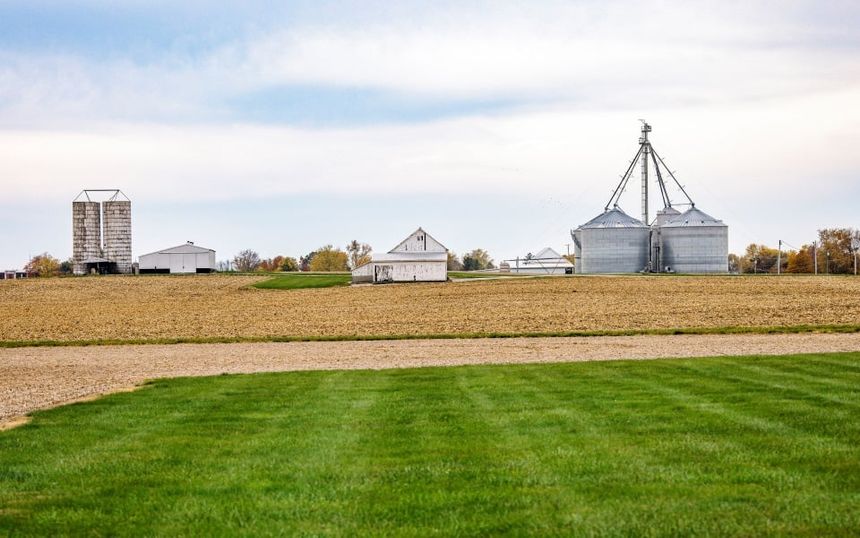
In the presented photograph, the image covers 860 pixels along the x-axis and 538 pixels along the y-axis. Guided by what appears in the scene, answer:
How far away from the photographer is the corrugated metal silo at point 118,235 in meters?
133

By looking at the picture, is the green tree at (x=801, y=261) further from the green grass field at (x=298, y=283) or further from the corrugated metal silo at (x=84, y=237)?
the corrugated metal silo at (x=84, y=237)

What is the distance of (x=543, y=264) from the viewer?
493 ft

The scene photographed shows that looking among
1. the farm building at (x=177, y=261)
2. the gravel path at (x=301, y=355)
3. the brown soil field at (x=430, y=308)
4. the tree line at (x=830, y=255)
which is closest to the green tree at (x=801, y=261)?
the tree line at (x=830, y=255)

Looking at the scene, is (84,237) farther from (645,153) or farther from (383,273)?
(645,153)

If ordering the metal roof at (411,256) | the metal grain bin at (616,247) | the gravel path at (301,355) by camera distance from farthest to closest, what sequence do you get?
the metal grain bin at (616,247), the metal roof at (411,256), the gravel path at (301,355)

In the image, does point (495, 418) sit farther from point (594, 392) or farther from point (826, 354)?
point (826, 354)

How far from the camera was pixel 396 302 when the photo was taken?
67.2 m

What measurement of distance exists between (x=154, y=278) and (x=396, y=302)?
182 feet

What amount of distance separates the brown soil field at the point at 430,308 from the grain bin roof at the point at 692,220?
31.2 m

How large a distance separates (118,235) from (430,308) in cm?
8668

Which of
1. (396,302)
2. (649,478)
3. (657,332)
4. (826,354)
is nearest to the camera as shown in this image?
Result: (649,478)

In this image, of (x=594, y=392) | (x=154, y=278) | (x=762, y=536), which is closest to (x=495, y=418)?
(x=594, y=392)

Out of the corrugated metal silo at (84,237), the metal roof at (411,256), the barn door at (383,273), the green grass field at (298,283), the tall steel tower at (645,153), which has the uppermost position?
the tall steel tower at (645,153)

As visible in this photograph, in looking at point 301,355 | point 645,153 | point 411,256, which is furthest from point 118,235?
point 301,355
